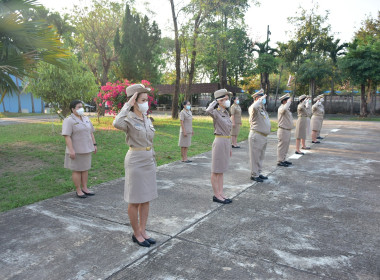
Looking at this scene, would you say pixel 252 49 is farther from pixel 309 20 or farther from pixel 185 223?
pixel 185 223

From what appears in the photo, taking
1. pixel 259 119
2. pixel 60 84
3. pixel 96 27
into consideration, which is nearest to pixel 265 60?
pixel 96 27

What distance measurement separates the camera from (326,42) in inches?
1198

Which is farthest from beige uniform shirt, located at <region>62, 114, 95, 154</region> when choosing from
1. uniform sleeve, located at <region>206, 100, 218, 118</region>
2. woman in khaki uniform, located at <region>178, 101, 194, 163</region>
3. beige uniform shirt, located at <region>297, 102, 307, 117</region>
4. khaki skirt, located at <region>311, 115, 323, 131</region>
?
khaki skirt, located at <region>311, 115, 323, 131</region>

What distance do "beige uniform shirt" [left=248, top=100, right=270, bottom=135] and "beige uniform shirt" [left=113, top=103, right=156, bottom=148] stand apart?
3099 mm

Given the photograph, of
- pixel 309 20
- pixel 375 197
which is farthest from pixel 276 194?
pixel 309 20

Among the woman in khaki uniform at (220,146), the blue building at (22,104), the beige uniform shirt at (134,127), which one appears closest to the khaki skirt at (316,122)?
the woman in khaki uniform at (220,146)

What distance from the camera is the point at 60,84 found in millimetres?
12047

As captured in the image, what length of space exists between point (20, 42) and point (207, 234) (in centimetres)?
600

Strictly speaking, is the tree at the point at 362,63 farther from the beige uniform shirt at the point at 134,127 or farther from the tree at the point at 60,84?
the beige uniform shirt at the point at 134,127

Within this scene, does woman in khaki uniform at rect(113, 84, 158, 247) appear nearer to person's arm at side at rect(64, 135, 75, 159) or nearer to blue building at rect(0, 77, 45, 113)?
person's arm at side at rect(64, 135, 75, 159)

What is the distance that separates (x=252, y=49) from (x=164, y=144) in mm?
24293

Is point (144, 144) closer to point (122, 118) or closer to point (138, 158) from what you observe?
point (138, 158)

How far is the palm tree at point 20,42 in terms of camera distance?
6.32 metres

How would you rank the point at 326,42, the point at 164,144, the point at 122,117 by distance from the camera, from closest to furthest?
the point at 122,117
the point at 164,144
the point at 326,42
